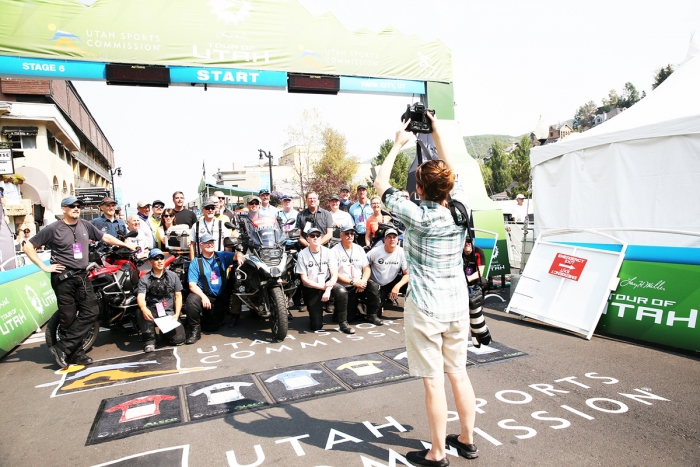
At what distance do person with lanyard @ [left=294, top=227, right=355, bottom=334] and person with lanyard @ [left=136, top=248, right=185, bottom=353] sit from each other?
1745mm

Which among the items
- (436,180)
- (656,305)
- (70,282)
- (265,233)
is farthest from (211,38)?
(656,305)

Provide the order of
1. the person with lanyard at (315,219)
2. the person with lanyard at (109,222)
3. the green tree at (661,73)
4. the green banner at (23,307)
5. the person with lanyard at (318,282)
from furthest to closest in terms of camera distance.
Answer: the green tree at (661,73)
the person with lanyard at (315,219)
the person with lanyard at (109,222)
the person with lanyard at (318,282)
the green banner at (23,307)

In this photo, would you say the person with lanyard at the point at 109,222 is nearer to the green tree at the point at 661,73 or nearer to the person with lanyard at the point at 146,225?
the person with lanyard at the point at 146,225

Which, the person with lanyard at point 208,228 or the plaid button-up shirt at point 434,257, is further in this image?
the person with lanyard at point 208,228

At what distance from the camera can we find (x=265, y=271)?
5898 mm

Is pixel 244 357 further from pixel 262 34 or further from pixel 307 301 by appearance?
pixel 262 34

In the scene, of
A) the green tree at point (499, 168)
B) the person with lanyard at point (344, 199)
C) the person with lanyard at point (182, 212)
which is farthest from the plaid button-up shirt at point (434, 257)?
the green tree at point (499, 168)

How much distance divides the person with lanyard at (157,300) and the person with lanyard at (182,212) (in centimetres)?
235

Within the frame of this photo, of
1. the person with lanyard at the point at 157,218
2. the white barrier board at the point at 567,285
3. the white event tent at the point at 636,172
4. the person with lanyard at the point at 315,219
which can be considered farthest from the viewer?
the person with lanyard at the point at 157,218

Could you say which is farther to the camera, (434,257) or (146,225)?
(146,225)

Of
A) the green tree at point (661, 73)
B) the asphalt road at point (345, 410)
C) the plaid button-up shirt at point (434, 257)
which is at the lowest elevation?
the asphalt road at point (345, 410)

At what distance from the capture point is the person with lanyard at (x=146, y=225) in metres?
7.84

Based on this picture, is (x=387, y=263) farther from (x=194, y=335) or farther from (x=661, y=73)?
(x=661, y=73)

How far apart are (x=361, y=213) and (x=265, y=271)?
143 inches
